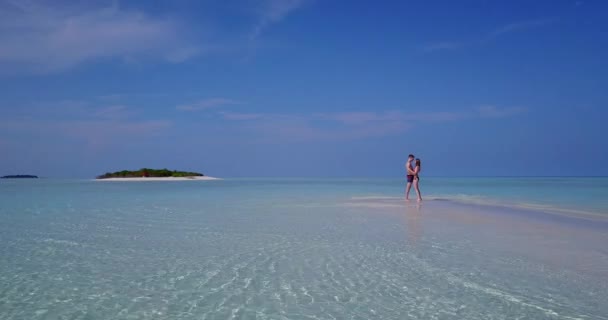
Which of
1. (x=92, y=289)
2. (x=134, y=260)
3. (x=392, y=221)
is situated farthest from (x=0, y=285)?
(x=392, y=221)

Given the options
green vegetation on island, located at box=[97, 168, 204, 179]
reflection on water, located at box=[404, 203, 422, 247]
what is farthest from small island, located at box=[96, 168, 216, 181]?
reflection on water, located at box=[404, 203, 422, 247]

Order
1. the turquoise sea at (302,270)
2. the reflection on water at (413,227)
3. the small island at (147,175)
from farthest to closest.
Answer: the small island at (147,175), the reflection on water at (413,227), the turquoise sea at (302,270)

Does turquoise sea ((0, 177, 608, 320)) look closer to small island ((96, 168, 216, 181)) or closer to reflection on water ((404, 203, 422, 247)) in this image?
reflection on water ((404, 203, 422, 247))

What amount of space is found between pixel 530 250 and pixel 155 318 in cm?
654

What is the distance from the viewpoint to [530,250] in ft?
26.2

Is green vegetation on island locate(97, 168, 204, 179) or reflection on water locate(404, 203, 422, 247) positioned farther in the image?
green vegetation on island locate(97, 168, 204, 179)

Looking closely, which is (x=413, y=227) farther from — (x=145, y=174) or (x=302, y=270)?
(x=145, y=174)

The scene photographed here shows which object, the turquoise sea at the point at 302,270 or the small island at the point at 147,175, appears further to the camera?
the small island at the point at 147,175

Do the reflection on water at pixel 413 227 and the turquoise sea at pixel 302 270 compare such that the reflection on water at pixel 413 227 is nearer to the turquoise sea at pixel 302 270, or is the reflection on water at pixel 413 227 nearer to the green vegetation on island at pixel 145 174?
the turquoise sea at pixel 302 270

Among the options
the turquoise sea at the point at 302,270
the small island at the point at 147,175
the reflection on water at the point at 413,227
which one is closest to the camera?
the turquoise sea at the point at 302,270

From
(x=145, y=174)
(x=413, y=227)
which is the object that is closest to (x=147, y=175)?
(x=145, y=174)

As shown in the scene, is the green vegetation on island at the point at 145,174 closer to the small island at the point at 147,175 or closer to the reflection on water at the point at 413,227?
the small island at the point at 147,175

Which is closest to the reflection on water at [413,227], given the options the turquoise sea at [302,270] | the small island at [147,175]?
the turquoise sea at [302,270]

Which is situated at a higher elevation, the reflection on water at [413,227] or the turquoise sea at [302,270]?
the reflection on water at [413,227]
